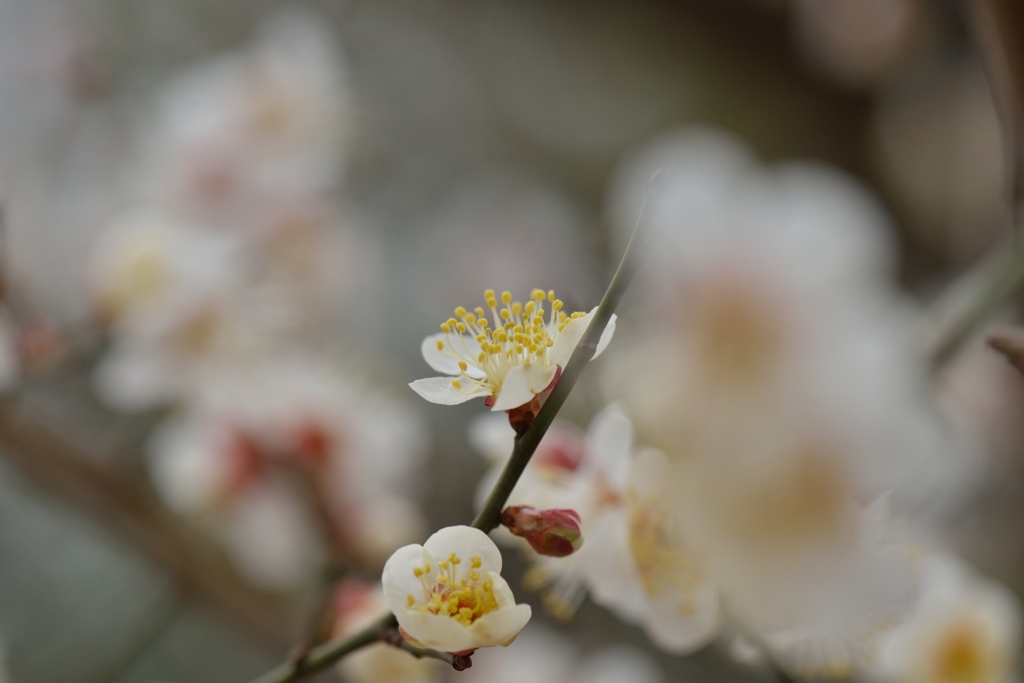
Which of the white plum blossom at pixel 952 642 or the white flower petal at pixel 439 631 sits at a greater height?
the white flower petal at pixel 439 631

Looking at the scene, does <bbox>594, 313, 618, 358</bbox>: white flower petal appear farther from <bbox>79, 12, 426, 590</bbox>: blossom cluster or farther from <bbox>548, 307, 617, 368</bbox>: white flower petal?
<bbox>79, 12, 426, 590</bbox>: blossom cluster

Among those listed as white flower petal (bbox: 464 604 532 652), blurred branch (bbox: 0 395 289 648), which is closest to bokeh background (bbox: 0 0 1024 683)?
blurred branch (bbox: 0 395 289 648)

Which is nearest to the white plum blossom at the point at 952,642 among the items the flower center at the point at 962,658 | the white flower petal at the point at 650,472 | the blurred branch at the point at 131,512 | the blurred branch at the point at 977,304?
the flower center at the point at 962,658

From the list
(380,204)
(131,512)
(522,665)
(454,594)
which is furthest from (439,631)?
(380,204)

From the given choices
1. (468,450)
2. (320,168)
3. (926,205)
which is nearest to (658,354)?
(320,168)

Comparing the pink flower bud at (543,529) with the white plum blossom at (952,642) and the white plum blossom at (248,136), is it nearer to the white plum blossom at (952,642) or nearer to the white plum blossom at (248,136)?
the white plum blossom at (952,642)

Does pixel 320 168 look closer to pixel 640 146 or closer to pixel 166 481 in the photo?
pixel 166 481

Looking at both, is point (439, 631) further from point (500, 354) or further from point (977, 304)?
point (977, 304)

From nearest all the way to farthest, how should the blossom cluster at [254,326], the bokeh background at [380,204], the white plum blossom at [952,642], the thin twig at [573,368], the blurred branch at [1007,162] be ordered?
the thin twig at [573,368], the blurred branch at [1007,162], the white plum blossom at [952,642], the blossom cluster at [254,326], the bokeh background at [380,204]
